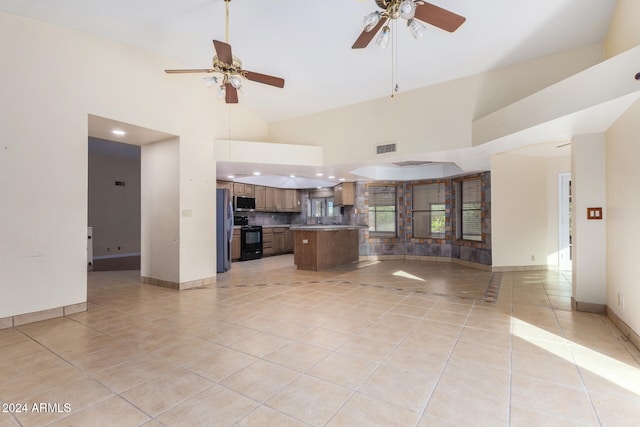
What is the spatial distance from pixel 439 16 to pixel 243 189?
6.72 meters

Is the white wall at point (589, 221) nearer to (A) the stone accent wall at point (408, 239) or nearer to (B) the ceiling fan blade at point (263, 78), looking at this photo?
(A) the stone accent wall at point (408, 239)

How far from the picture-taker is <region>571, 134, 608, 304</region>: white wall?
346 centimetres

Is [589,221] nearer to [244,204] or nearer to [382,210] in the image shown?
[382,210]

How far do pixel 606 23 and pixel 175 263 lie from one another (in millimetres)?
6599

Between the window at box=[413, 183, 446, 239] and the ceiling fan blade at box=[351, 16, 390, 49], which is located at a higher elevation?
the ceiling fan blade at box=[351, 16, 390, 49]

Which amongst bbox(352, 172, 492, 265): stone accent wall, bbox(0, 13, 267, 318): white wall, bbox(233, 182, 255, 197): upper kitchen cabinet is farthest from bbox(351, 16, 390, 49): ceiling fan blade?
bbox(233, 182, 255, 197): upper kitchen cabinet

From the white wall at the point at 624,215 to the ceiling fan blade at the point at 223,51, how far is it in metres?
3.72

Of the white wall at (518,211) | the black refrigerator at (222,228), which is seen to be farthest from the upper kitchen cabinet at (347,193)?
the white wall at (518,211)

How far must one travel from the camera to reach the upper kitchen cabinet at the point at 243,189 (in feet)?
26.2

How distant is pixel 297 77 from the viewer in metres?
4.89

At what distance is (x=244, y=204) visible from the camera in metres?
8.12

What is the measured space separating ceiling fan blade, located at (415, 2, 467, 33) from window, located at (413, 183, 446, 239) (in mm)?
5867

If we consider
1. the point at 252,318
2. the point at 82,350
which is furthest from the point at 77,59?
the point at 252,318

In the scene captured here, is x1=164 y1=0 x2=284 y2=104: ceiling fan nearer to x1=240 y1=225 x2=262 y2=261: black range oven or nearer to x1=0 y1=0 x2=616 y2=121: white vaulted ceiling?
x1=0 y1=0 x2=616 y2=121: white vaulted ceiling
